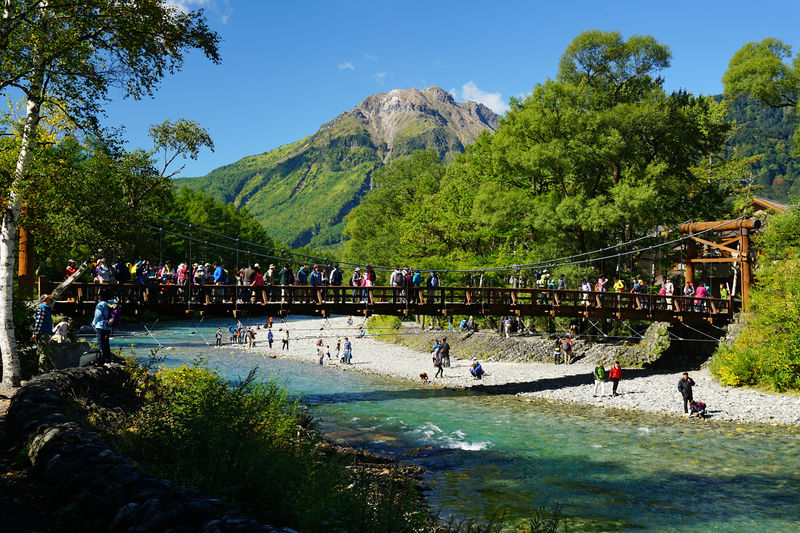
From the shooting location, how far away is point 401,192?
205ft

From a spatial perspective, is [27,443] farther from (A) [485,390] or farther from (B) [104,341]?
(A) [485,390]

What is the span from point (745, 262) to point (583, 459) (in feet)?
59.0

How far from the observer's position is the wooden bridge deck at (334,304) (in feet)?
68.1

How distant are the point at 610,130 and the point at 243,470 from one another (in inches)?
1150

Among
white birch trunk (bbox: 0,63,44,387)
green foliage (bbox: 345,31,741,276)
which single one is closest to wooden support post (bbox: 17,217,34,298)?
white birch trunk (bbox: 0,63,44,387)

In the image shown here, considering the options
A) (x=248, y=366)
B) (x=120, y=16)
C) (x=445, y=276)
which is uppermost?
(x=120, y=16)

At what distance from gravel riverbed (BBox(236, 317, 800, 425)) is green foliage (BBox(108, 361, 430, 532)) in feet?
52.0

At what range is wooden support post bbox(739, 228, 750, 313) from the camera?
27.6 metres

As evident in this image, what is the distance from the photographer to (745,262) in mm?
27906

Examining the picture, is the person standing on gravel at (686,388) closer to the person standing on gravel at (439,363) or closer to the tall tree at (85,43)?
the person standing on gravel at (439,363)

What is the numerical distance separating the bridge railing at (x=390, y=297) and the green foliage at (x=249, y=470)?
11214 mm

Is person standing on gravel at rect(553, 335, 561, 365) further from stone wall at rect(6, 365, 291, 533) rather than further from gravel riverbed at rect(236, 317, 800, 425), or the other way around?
stone wall at rect(6, 365, 291, 533)

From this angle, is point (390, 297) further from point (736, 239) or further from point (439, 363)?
point (736, 239)

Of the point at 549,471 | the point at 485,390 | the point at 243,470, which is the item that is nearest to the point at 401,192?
the point at 485,390
